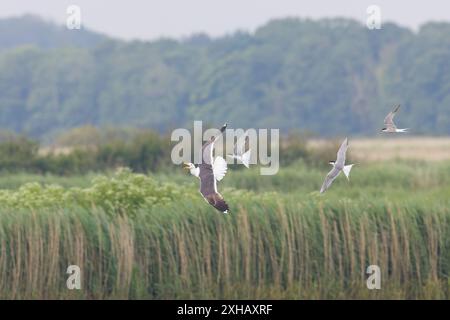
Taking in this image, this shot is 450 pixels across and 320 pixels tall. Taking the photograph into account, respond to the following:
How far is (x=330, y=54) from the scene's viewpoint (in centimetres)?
6266

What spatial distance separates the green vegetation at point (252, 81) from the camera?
2290 inches

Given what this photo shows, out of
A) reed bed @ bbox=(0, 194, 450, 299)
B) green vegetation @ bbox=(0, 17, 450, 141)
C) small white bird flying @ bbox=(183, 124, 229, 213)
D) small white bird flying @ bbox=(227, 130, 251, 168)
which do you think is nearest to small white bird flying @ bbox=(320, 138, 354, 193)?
small white bird flying @ bbox=(227, 130, 251, 168)

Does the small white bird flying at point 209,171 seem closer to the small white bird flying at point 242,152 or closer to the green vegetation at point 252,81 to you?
the small white bird flying at point 242,152

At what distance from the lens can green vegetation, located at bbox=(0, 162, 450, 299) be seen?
39.9 ft

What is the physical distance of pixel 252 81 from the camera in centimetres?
6184

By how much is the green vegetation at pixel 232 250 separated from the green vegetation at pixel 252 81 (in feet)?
138

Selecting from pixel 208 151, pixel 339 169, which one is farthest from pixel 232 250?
pixel 208 151

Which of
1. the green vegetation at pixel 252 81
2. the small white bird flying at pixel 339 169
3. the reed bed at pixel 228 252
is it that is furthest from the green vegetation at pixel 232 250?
the green vegetation at pixel 252 81

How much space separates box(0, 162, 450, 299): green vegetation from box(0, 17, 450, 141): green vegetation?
138 feet

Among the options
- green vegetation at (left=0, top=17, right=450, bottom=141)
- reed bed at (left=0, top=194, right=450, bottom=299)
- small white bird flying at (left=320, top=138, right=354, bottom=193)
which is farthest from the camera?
green vegetation at (left=0, top=17, right=450, bottom=141)

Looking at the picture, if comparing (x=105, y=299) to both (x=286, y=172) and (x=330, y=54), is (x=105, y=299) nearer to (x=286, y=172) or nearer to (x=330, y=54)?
(x=286, y=172)

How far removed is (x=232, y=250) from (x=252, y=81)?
49.9 meters

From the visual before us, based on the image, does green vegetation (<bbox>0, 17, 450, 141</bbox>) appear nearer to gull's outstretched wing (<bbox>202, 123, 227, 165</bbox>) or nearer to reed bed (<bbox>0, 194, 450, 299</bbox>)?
reed bed (<bbox>0, 194, 450, 299</bbox>)
